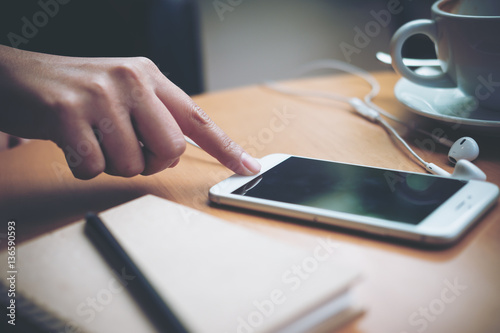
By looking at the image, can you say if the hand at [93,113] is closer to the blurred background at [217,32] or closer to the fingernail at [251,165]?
the fingernail at [251,165]

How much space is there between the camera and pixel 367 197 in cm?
40

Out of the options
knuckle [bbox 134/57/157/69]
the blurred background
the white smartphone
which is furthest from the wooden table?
the blurred background

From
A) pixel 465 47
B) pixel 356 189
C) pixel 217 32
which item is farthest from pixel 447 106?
pixel 217 32

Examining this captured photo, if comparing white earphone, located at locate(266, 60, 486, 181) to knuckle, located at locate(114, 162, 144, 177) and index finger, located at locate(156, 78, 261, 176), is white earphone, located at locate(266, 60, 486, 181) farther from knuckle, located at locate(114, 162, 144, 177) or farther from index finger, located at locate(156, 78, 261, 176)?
knuckle, located at locate(114, 162, 144, 177)

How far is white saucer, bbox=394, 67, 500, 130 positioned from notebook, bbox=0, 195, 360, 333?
0.29m

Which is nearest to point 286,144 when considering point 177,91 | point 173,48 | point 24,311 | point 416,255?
point 177,91

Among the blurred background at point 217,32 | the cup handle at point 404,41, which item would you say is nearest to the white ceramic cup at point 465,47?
the cup handle at point 404,41

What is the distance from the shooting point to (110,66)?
0.47 meters

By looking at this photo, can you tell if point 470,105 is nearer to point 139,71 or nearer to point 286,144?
point 286,144

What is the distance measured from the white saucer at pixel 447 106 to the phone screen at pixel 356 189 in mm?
141

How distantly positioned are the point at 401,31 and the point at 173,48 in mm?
716

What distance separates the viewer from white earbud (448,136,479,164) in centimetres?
49

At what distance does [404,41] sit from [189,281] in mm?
487

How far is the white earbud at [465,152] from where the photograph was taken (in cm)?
49
